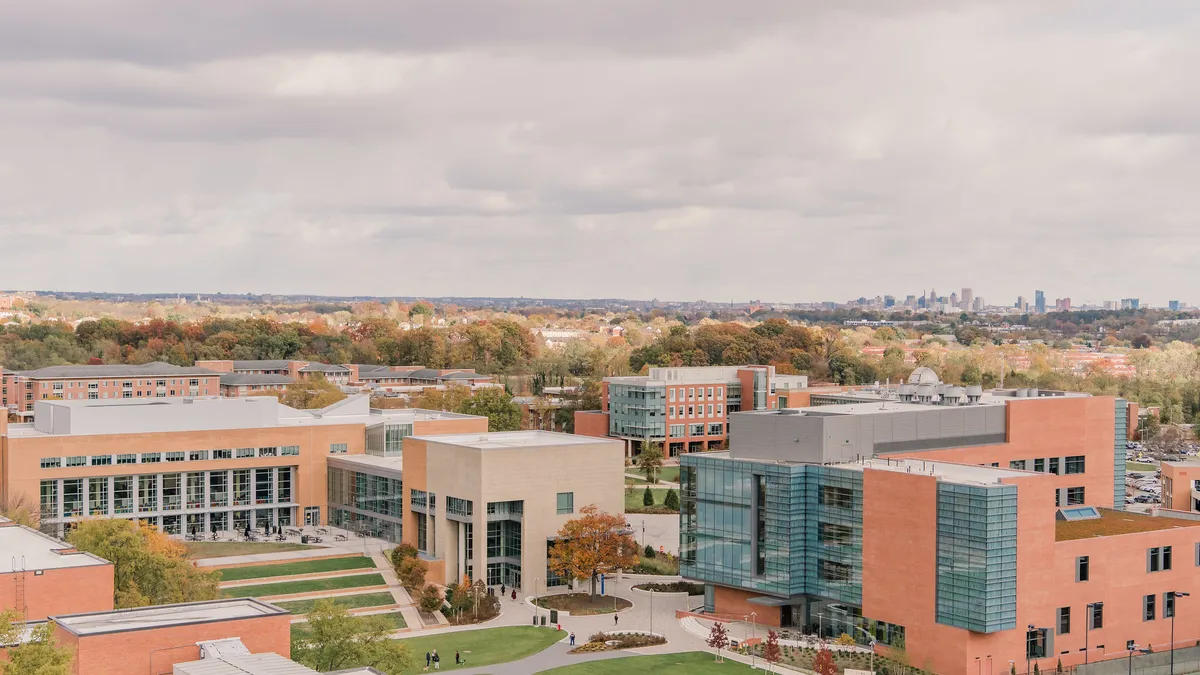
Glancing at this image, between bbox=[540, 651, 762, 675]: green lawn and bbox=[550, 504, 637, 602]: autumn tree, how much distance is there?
960 centimetres

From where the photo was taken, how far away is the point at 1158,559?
56.8m

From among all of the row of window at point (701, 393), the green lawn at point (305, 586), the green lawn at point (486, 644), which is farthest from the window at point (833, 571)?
the row of window at point (701, 393)

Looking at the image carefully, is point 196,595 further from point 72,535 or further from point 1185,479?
point 1185,479

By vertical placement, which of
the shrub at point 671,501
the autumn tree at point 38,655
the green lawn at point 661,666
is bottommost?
the green lawn at point 661,666

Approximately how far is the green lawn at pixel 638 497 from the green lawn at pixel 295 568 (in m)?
24.6

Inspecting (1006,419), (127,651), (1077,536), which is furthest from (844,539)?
(127,651)

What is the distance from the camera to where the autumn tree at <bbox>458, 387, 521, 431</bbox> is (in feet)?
385

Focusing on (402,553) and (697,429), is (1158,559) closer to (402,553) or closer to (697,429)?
(402,553)

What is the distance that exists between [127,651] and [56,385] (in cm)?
10833

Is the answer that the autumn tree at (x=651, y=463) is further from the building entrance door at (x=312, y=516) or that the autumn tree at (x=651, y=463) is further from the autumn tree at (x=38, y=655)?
the autumn tree at (x=38, y=655)

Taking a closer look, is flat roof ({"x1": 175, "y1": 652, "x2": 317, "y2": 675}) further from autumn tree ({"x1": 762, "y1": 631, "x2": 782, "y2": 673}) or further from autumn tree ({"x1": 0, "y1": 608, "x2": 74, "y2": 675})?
autumn tree ({"x1": 762, "y1": 631, "x2": 782, "y2": 673})

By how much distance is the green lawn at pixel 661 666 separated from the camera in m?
51.4

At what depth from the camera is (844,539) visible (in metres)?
55.7

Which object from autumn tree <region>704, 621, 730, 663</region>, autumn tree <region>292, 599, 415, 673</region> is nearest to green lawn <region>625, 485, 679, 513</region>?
autumn tree <region>704, 621, 730, 663</region>
